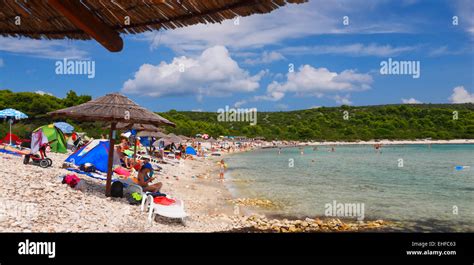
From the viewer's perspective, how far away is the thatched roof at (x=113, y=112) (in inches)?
268

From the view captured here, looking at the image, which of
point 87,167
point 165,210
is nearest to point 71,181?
point 165,210

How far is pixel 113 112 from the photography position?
22.6 feet

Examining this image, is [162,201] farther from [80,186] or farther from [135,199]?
[80,186]

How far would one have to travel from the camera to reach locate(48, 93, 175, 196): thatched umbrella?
682 cm

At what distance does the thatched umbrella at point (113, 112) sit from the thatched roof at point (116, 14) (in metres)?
4.78

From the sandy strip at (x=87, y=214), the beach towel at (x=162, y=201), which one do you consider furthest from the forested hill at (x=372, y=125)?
the beach towel at (x=162, y=201)

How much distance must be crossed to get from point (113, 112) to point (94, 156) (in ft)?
15.8

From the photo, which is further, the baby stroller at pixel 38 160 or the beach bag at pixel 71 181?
the baby stroller at pixel 38 160

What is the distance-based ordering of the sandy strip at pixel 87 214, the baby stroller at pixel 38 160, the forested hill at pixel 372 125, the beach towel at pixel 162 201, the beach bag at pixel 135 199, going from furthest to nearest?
the forested hill at pixel 372 125 < the baby stroller at pixel 38 160 < the beach bag at pixel 135 199 < the beach towel at pixel 162 201 < the sandy strip at pixel 87 214

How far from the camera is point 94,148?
11219 mm

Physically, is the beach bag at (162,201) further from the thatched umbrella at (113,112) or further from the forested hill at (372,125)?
the forested hill at (372,125)
